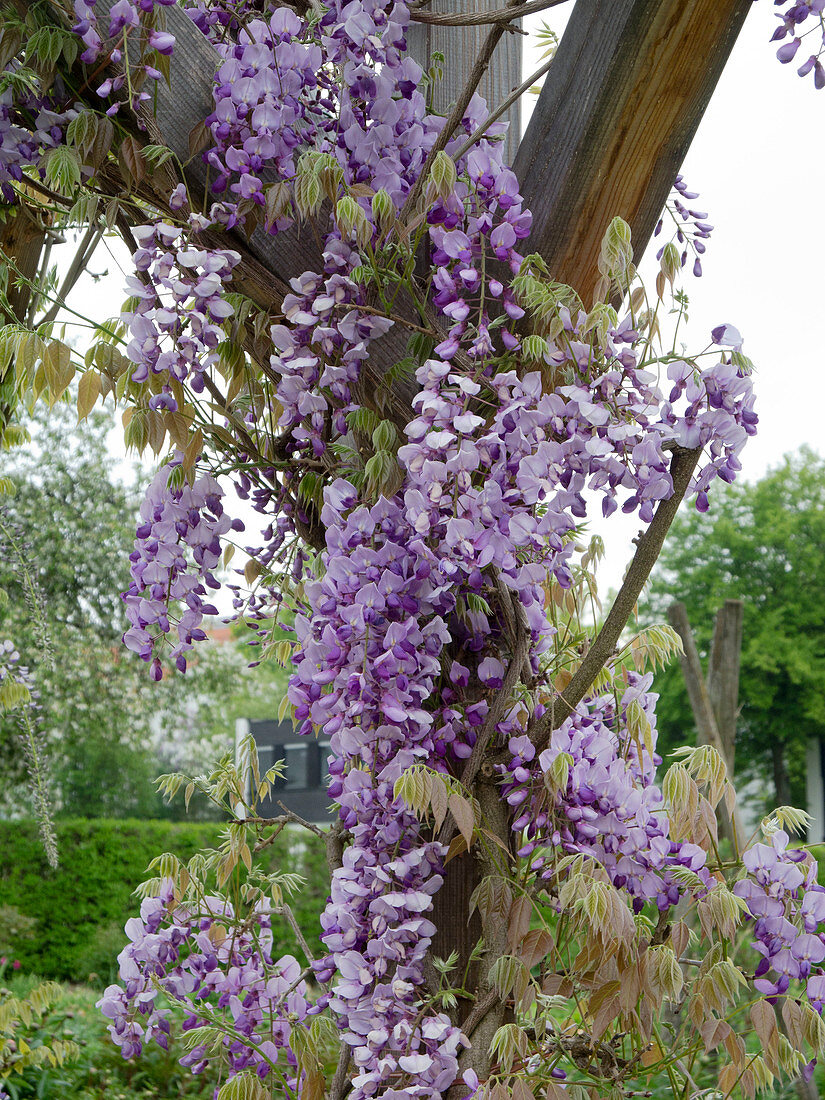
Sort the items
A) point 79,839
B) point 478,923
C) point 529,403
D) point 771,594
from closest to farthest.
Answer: point 529,403 < point 478,923 < point 79,839 < point 771,594

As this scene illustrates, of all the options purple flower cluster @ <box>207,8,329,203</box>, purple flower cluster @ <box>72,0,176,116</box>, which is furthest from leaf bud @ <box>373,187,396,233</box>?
purple flower cluster @ <box>72,0,176,116</box>

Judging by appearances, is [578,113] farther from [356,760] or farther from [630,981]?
[630,981]

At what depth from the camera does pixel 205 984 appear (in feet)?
4.55

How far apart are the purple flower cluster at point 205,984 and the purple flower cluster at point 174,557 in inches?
16.3

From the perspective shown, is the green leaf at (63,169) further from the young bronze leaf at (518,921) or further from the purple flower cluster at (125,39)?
the young bronze leaf at (518,921)

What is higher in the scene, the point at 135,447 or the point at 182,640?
the point at 135,447

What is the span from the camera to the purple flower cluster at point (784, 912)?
1.10m

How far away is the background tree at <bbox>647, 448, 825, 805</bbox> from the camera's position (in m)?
18.8

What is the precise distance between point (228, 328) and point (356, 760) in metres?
0.53

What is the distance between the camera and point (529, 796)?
117cm

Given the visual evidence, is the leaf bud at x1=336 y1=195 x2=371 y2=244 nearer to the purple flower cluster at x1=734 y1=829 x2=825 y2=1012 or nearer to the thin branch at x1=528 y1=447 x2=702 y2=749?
the thin branch at x1=528 y1=447 x2=702 y2=749

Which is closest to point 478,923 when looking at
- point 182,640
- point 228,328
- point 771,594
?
point 182,640

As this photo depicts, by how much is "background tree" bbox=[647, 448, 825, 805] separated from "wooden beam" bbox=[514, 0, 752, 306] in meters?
18.0

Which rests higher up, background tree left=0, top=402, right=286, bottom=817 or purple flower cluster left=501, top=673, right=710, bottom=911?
background tree left=0, top=402, right=286, bottom=817
